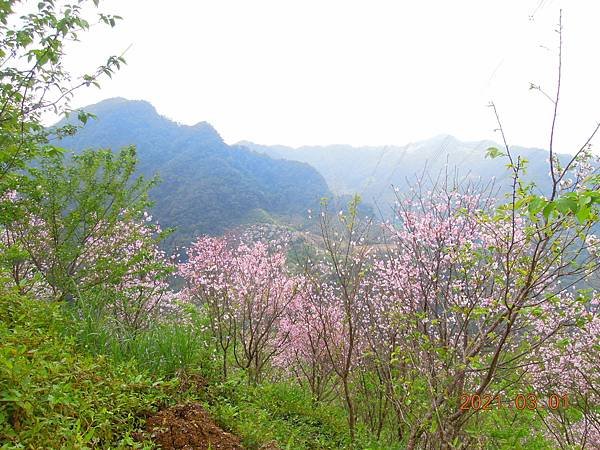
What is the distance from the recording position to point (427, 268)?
5328 mm

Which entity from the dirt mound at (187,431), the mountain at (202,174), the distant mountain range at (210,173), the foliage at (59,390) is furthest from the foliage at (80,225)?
the mountain at (202,174)

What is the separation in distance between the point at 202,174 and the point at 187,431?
67.6 metres

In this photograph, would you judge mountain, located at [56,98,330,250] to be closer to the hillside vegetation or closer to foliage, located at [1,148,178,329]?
the hillside vegetation

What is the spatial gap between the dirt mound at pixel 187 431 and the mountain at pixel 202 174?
43.5m

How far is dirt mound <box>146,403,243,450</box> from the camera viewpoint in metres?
A: 2.53

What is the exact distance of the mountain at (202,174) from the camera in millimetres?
55875

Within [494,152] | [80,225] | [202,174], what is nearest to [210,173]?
[202,174]

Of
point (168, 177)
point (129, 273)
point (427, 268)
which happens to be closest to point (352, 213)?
point (427, 268)

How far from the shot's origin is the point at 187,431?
2631 mm

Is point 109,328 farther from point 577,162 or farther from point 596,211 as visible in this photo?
point 577,162

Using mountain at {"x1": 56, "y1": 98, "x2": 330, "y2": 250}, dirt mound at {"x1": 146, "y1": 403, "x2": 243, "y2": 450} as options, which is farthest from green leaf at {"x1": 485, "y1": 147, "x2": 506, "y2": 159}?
mountain at {"x1": 56, "y1": 98, "x2": 330, "y2": 250}

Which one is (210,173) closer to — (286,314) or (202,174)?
(202,174)

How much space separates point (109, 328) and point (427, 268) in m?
3.82

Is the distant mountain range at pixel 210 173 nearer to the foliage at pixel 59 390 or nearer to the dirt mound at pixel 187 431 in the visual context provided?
the foliage at pixel 59 390
